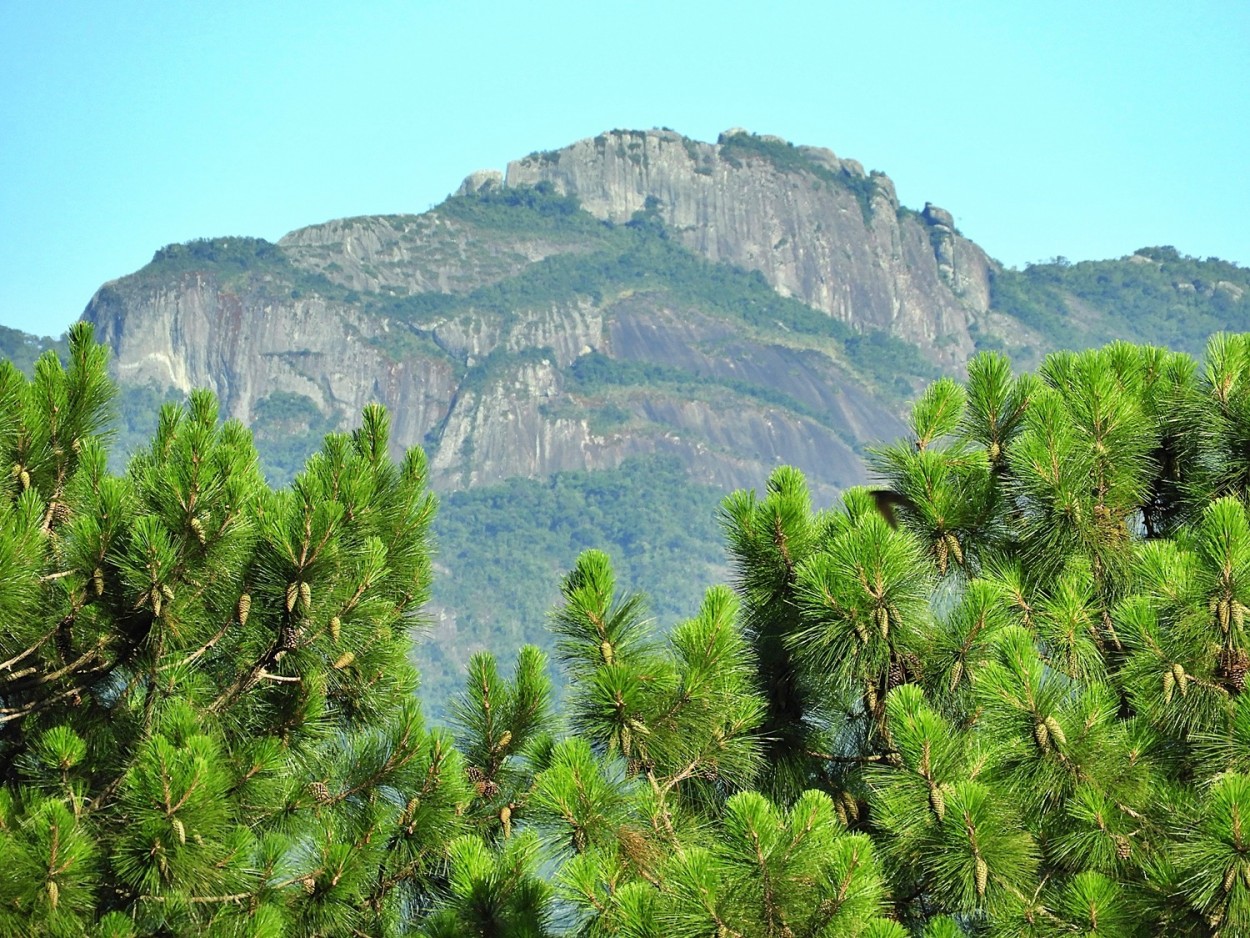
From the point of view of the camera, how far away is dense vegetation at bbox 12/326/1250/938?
7043 millimetres

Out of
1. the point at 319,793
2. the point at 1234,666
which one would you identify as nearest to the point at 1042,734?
the point at 1234,666

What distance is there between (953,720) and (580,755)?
80.4 inches

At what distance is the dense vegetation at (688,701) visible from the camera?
704cm

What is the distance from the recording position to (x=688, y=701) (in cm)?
785

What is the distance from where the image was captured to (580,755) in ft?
24.1

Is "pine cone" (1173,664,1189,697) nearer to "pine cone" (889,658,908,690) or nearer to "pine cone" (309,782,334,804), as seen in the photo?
"pine cone" (889,658,908,690)

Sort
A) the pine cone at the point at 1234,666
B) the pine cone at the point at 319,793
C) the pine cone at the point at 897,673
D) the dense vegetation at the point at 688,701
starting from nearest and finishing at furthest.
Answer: the dense vegetation at the point at 688,701 → the pine cone at the point at 1234,666 → the pine cone at the point at 897,673 → the pine cone at the point at 319,793

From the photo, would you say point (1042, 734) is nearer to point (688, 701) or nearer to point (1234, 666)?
point (1234, 666)

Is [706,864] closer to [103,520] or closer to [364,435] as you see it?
[103,520]

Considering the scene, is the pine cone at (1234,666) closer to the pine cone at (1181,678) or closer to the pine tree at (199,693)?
the pine cone at (1181,678)

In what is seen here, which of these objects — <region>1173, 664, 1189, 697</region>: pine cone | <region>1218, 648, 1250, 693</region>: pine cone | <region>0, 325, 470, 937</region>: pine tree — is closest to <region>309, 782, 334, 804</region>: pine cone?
<region>0, 325, 470, 937</region>: pine tree

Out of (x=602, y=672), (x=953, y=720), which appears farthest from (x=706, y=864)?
(x=953, y=720)

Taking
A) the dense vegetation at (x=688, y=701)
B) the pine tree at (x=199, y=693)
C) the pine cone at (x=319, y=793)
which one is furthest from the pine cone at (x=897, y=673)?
the pine cone at (x=319, y=793)

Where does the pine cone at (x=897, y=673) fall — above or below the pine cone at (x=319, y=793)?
above
